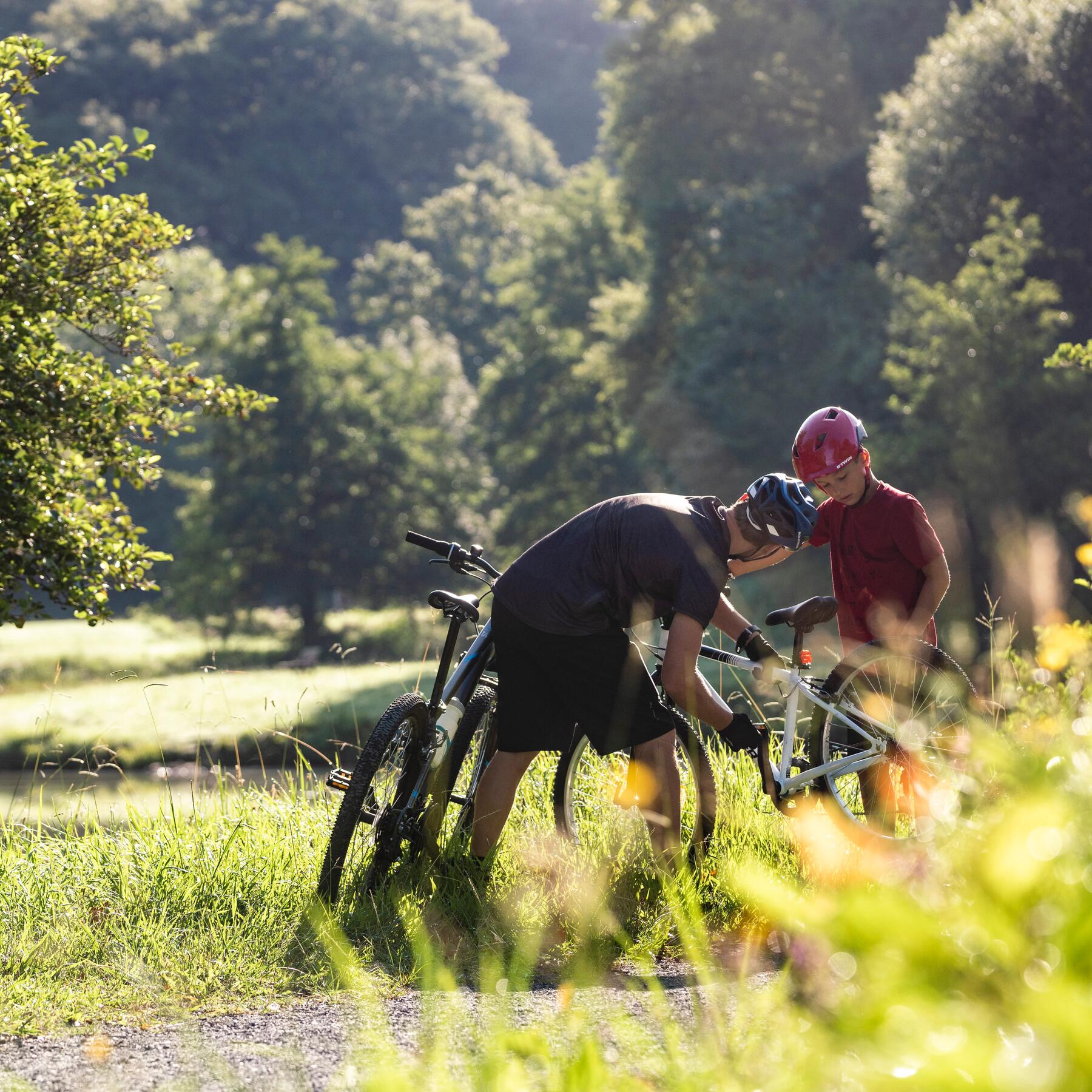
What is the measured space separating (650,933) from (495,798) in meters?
0.78

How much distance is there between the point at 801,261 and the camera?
28.4m

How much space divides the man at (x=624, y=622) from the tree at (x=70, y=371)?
2717 mm

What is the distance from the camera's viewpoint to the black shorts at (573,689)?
4484 mm

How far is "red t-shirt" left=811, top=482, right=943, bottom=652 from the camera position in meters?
4.95

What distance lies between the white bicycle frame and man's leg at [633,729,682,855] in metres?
0.36

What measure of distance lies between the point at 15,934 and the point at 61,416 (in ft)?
10.5

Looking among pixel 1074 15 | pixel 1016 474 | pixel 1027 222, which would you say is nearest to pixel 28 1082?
pixel 1016 474

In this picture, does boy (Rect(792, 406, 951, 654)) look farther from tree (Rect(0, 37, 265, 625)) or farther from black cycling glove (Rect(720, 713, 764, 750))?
tree (Rect(0, 37, 265, 625))

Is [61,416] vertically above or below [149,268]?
below

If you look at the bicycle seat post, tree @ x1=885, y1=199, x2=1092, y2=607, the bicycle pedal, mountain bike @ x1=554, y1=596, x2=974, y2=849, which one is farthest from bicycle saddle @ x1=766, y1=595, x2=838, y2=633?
tree @ x1=885, y1=199, x2=1092, y2=607

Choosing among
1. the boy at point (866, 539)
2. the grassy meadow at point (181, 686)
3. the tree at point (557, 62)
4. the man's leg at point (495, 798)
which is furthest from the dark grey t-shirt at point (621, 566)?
the tree at point (557, 62)

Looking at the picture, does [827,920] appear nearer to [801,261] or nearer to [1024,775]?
[1024,775]

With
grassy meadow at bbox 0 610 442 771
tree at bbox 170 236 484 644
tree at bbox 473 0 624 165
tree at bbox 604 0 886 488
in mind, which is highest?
tree at bbox 473 0 624 165

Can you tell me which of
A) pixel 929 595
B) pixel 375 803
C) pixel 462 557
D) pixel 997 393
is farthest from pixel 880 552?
pixel 997 393
